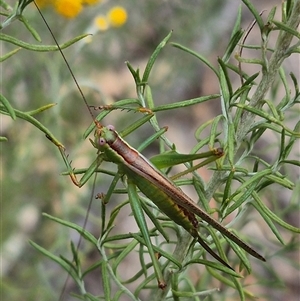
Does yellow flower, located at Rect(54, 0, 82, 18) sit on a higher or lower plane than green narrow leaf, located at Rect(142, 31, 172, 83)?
higher

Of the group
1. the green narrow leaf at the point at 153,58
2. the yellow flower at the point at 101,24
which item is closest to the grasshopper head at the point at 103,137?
the green narrow leaf at the point at 153,58

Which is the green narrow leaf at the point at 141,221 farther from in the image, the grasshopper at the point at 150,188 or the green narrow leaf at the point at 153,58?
the green narrow leaf at the point at 153,58

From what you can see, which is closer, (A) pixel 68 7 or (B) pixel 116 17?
(A) pixel 68 7

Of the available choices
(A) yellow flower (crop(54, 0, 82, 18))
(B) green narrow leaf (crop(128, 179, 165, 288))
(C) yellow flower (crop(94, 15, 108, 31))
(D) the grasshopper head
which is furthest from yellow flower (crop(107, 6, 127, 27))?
(B) green narrow leaf (crop(128, 179, 165, 288))

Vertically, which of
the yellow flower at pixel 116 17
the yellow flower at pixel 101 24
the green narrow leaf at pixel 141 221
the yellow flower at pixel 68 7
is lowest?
the green narrow leaf at pixel 141 221

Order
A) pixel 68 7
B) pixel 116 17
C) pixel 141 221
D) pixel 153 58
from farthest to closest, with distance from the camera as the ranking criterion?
1. pixel 116 17
2. pixel 68 7
3. pixel 141 221
4. pixel 153 58

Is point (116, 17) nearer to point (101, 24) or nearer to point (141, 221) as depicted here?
point (101, 24)

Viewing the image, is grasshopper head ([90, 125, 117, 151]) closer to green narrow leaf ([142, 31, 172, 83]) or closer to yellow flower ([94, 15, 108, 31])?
green narrow leaf ([142, 31, 172, 83])

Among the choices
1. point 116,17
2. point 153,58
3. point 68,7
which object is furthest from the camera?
point 116,17

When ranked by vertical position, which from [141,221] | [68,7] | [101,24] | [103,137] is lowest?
[141,221]

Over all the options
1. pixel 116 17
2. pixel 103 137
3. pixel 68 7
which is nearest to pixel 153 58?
pixel 103 137

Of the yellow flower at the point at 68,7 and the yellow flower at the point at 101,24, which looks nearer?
the yellow flower at the point at 68,7

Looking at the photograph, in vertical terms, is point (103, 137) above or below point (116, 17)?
below
